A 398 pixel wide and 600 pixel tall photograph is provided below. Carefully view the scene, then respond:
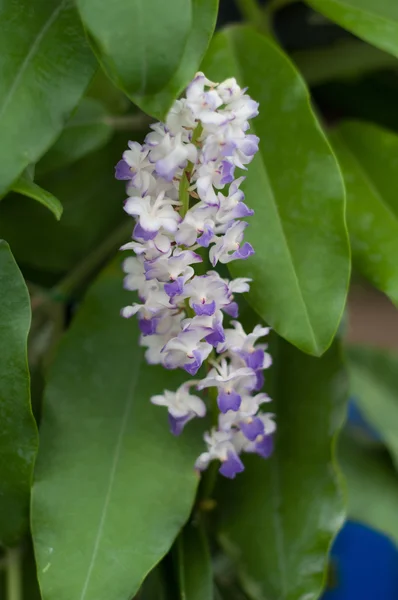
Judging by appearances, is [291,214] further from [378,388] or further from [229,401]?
[378,388]

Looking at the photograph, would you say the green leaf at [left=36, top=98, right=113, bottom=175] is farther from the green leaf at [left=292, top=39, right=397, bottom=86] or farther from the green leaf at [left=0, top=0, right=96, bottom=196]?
the green leaf at [left=292, top=39, right=397, bottom=86]

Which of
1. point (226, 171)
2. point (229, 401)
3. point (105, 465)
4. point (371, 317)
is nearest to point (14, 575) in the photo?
point (105, 465)

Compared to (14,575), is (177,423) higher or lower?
higher

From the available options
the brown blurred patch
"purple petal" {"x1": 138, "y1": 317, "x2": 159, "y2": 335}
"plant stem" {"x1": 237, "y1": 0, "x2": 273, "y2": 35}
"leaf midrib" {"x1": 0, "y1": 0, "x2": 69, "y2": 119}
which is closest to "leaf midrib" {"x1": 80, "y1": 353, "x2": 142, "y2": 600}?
"purple petal" {"x1": 138, "y1": 317, "x2": 159, "y2": 335}

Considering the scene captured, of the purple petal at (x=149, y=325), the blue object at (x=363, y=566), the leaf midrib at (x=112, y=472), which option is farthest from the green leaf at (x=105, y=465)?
the blue object at (x=363, y=566)

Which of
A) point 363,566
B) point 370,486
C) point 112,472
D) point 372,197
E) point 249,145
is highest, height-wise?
point 249,145
